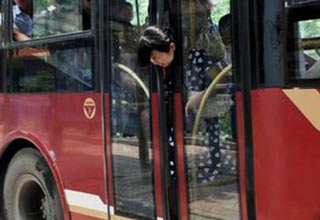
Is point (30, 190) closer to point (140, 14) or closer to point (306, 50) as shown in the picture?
point (140, 14)

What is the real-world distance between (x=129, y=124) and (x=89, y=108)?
41cm

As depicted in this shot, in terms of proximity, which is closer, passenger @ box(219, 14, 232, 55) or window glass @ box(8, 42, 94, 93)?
passenger @ box(219, 14, 232, 55)

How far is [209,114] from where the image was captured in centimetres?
375

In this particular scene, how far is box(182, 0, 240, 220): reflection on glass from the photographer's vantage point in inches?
141

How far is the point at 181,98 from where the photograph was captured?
3.87 m

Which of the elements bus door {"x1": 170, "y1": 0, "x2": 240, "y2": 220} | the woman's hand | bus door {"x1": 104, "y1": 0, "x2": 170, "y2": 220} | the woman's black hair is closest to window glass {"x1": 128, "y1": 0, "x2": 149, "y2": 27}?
bus door {"x1": 104, "y1": 0, "x2": 170, "y2": 220}

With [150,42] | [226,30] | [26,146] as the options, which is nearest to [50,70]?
[26,146]

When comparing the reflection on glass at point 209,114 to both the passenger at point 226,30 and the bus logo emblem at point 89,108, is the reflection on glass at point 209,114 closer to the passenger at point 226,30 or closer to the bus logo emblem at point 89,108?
the passenger at point 226,30

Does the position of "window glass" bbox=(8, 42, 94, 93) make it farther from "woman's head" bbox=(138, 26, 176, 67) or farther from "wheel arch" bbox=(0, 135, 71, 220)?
"woman's head" bbox=(138, 26, 176, 67)

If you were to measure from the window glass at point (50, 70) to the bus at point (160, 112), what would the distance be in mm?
13

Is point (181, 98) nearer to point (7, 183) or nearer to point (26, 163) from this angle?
point (26, 163)

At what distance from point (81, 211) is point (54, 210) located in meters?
0.41

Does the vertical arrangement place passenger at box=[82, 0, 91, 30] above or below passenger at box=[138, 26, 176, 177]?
above

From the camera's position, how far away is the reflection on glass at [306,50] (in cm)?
312
